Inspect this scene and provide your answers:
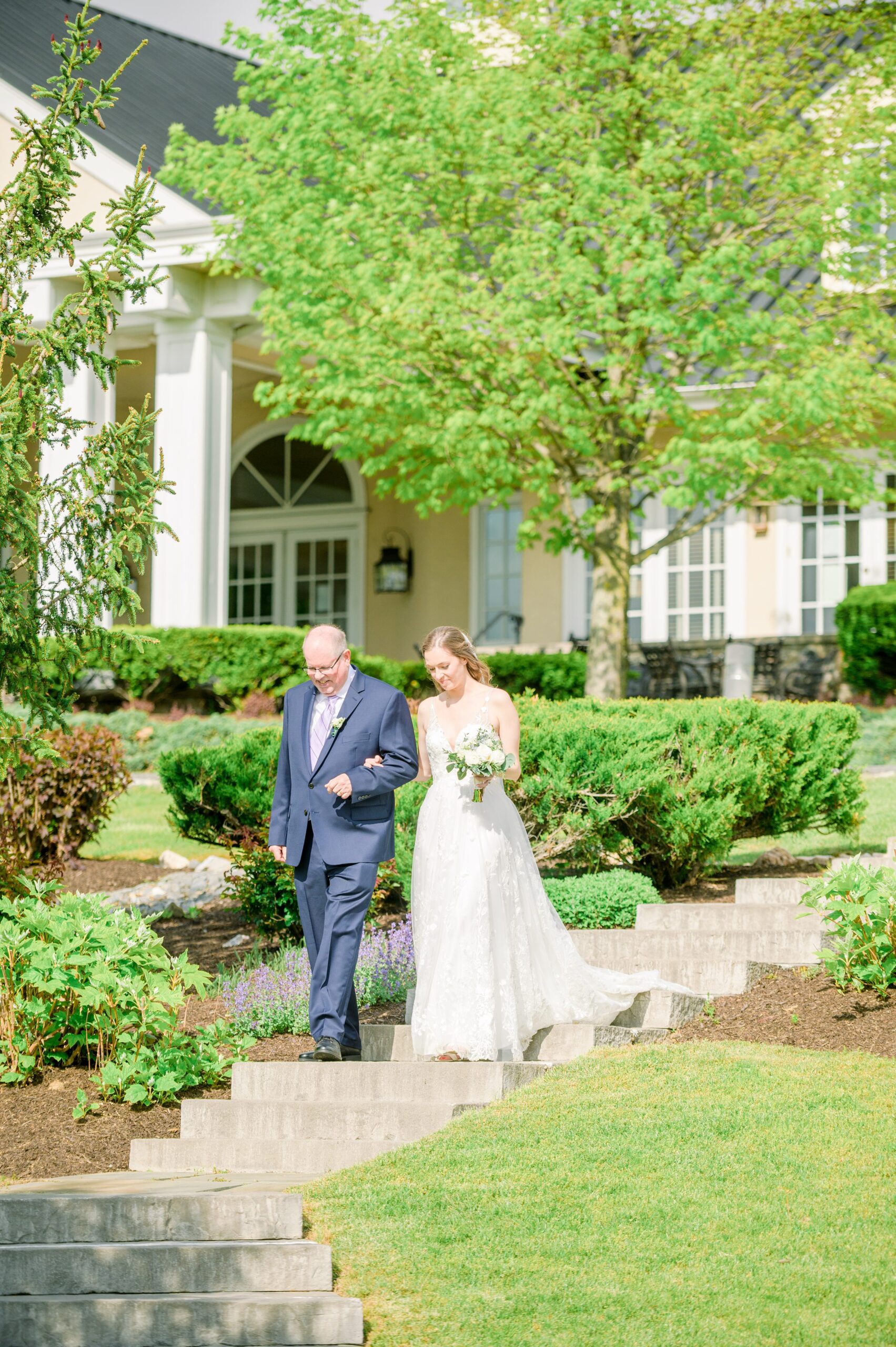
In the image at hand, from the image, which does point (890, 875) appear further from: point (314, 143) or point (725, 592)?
point (725, 592)

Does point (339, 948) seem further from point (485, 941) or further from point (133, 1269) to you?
point (133, 1269)

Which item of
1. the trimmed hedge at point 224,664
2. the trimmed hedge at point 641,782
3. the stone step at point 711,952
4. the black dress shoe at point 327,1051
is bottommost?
the black dress shoe at point 327,1051

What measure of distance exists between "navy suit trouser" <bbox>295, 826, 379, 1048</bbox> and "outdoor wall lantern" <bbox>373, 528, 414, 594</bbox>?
15251mm

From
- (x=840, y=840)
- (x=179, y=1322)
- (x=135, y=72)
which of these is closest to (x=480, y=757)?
(x=179, y=1322)

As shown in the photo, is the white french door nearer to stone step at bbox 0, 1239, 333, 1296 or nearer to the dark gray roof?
the dark gray roof

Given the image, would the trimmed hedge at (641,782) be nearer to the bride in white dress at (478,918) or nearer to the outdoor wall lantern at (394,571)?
the bride in white dress at (478,918)

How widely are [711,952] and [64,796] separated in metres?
4.99

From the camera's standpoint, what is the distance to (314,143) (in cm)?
1242

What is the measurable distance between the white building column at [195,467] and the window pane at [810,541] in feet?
22.6

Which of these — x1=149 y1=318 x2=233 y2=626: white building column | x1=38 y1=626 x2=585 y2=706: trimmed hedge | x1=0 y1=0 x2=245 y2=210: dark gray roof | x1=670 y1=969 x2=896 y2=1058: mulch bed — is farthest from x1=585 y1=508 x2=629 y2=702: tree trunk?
x1=0 y1=0 x2=245 y2=210: dark gray roof

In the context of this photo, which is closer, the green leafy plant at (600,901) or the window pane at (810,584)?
the green leafy plant at (600,901)

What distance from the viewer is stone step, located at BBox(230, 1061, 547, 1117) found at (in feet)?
17.6

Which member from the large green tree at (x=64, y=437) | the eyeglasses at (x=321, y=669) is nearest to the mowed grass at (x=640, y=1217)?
the eyeglasses at (x=321, y=669)

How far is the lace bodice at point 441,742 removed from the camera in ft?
19.5
